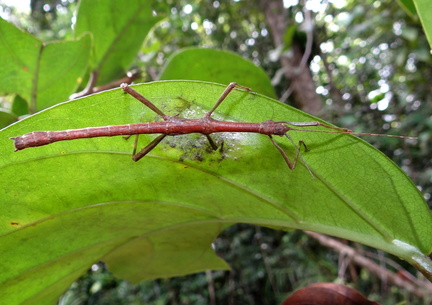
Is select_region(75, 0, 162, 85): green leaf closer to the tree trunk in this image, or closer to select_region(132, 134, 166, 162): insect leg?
select_region(132, 134, 166, 162): insect leg

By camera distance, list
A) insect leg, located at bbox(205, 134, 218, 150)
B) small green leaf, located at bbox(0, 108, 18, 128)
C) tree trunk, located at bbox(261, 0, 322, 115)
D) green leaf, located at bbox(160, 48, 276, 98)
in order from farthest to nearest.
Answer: tree trunk, located at bbox(261, 0, 322, 115)
green leaf, located at bbox(160, 48, 276, 98)
small green leaf, located at bbox(0, 108, 18, 128)
insect leg, located at bbox(205, 134, 218, 150)

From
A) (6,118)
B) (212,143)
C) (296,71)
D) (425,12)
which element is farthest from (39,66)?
(296,71)

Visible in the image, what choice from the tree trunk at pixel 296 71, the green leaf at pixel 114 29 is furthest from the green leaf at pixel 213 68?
the tree trunk at pixel 296 71

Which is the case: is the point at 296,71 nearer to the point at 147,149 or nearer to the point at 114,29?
the point at 114,29

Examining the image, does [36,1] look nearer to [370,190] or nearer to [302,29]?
[302,29]

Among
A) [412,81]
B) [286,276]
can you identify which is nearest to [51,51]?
[412,81]

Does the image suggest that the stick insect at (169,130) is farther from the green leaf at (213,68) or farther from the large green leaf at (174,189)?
the green leaf at (213,68)

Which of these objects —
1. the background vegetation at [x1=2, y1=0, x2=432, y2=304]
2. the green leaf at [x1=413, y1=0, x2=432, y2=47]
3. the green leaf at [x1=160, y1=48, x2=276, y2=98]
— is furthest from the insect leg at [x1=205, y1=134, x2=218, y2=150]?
the background vegetation at [x1=2, y1=0, x2=432, y2=304]
